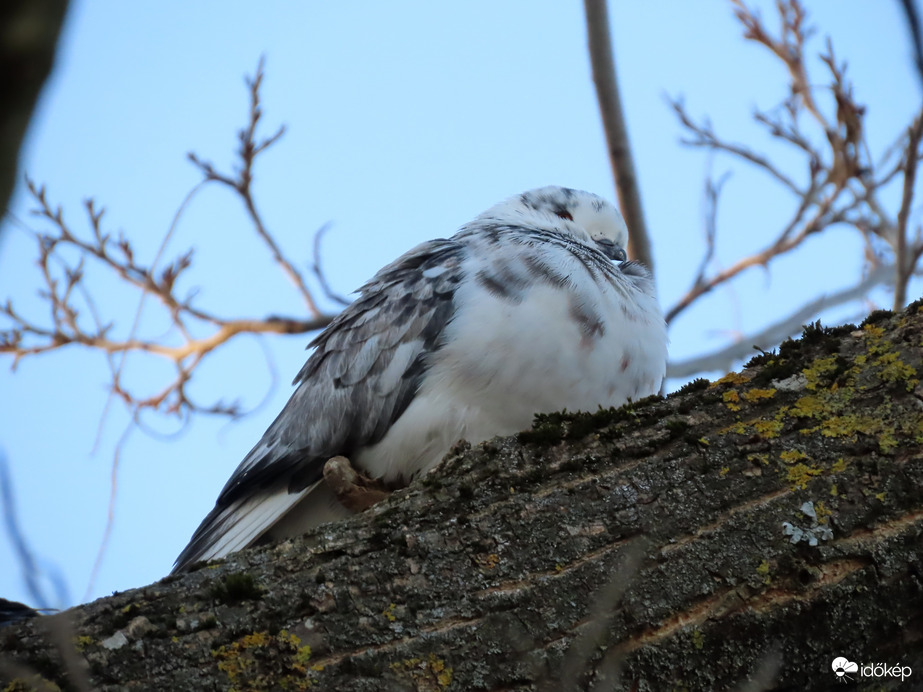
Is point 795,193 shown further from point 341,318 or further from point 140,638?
point 140,638

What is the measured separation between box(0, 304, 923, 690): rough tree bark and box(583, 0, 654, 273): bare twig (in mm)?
3151

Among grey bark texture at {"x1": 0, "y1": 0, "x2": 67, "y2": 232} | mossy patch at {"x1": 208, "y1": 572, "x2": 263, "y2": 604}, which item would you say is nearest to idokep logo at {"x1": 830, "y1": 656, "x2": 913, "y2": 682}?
mossy patch at {"x1": 208, "y1": 572, "x2": 263, "y2": 604}

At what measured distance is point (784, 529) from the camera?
279 centimetres

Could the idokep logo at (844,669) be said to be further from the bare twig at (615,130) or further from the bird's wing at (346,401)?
the bare twig at (615,130)

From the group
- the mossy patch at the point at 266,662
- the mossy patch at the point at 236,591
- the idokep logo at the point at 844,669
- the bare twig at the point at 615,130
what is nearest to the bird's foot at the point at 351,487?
the mossy patch at the point at 236,591

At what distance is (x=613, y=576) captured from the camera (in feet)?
9.23

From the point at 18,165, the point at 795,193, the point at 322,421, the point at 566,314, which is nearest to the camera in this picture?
the point at 18,165

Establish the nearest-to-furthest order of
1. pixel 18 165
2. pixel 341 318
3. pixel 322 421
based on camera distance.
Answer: pixel 18 165, pixel 322 421, pixel 341 318

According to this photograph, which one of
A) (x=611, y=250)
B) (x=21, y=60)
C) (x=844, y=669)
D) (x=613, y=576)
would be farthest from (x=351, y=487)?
(x=21, y=60)

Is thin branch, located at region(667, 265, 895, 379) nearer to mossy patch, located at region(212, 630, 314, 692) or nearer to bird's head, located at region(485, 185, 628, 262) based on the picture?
bird's head, located at region(485, 185, 628, 262)

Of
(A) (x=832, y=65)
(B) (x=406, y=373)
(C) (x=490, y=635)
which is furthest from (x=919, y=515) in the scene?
(A) (x=832, y=65)

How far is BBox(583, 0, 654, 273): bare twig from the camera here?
6.18 metres

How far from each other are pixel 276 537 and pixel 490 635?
6.74 ft

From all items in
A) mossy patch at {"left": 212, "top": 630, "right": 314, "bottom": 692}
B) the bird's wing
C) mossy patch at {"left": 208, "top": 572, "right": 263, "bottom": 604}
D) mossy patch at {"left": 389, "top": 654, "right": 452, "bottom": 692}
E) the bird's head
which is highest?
the bird's head
